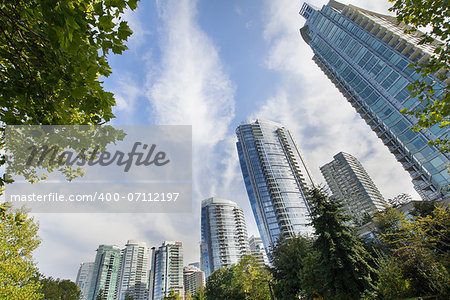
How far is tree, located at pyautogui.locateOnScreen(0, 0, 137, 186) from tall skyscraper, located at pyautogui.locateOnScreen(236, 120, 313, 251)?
58666 mm

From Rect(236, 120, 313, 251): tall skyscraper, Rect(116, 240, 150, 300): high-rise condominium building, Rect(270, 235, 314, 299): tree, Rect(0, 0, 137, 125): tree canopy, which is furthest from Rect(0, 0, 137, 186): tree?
Rect(116, 240, 150, 300): high-rise condominium building

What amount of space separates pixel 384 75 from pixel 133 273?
141515mm

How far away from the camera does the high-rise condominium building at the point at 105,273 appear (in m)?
86.2

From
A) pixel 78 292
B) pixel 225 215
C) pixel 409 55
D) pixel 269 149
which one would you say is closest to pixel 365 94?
pixel 409 55

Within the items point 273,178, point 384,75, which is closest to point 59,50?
point 384,75

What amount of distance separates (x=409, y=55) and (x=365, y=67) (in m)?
7.73

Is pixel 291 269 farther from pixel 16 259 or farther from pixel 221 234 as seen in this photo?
pixel 221 234

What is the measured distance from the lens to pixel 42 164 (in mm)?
4941

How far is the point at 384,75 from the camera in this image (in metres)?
38.9

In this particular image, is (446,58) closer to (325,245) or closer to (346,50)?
(325,245)

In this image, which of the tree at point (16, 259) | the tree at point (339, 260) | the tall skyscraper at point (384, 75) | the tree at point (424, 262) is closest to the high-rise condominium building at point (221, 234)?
the tall skyscraper at point (384, 75)

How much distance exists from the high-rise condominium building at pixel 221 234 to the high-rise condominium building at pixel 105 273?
42.4 m

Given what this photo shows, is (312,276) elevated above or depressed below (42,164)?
below

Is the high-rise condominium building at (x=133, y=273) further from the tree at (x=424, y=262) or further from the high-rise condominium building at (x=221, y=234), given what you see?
the tree at (x=424, y=262)
